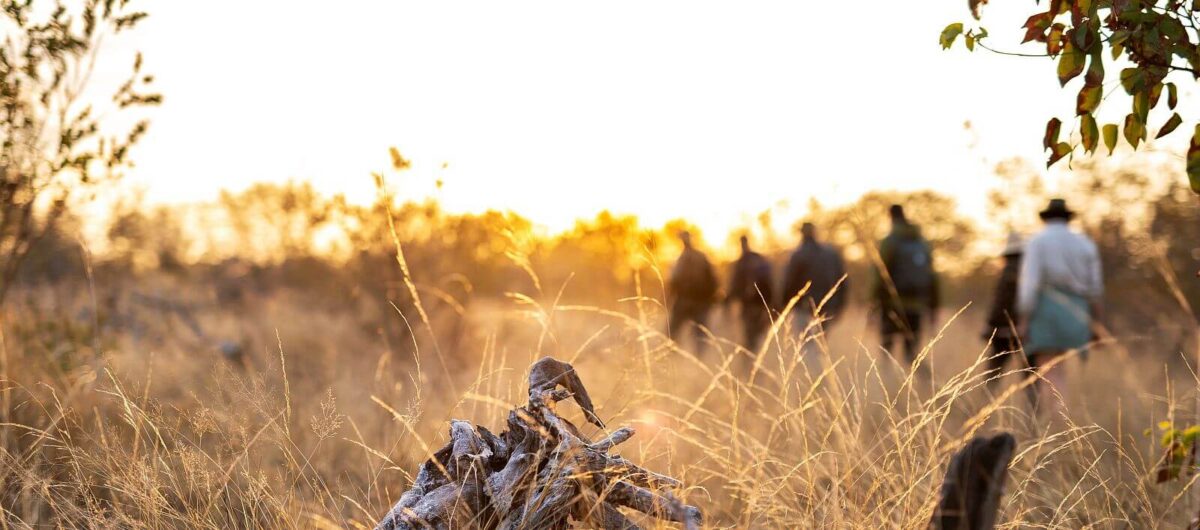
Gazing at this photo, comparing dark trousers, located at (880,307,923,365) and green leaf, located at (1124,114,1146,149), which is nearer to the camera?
green leaf, located at (1124,114,1146,149)

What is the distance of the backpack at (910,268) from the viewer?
27.3 feet

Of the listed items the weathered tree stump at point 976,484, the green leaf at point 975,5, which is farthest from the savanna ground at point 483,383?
the green leaf at point 975,5

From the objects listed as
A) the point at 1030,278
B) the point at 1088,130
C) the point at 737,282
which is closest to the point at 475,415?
the point at 1088,130

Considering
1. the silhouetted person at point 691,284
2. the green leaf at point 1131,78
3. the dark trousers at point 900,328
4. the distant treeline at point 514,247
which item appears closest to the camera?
the green leaf at point 1131,78

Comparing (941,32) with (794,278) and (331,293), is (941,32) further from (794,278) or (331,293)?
(331,293)

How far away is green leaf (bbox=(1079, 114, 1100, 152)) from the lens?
2.28 m

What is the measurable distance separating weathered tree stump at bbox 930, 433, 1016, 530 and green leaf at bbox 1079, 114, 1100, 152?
804 mm

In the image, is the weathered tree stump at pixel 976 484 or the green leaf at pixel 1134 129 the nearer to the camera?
the weathered tree stump at pixel 976 484

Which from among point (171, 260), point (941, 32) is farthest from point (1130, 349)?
point (171, 260)

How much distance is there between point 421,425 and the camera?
→ 480 cm

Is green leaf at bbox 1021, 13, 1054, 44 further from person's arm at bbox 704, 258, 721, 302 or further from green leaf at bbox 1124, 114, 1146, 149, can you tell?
person's arm at bbox 704, 258, 721, 302

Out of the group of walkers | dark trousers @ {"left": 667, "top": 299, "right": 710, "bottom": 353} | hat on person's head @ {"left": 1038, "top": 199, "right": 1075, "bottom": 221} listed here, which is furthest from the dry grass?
hat on person's head @ {"left": 1038, "top": 199, "right": 1075, "bottom": 221}

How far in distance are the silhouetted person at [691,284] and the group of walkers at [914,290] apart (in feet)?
0.04

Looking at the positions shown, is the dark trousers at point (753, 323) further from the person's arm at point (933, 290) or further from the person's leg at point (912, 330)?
the person's arm at point (933, 290)
